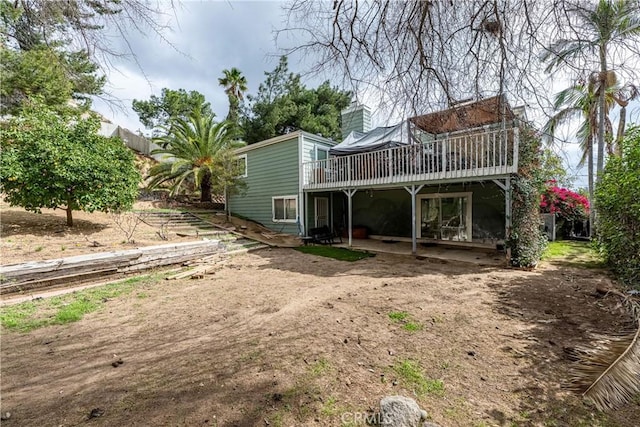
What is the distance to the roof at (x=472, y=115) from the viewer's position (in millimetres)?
2670

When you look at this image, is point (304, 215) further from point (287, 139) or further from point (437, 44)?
point (437, 44)

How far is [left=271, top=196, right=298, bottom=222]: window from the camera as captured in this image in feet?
41.3

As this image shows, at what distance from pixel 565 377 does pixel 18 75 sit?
16509 mm

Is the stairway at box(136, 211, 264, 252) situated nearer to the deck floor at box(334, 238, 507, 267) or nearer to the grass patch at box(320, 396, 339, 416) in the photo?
the deck floor at box(334, 238, 507, 267)

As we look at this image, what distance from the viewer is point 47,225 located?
8.46 metres

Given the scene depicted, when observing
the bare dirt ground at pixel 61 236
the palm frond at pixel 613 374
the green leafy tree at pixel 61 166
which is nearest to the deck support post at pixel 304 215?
the bare dirt ground at pixel 61 236

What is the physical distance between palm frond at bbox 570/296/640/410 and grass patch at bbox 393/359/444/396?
111cm

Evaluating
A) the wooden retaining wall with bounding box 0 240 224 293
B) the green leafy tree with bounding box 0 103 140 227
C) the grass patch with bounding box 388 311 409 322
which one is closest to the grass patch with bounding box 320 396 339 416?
the grass patch with bounding box 388 311 409 322

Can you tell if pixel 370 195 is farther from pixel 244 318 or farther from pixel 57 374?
pixel 57 374

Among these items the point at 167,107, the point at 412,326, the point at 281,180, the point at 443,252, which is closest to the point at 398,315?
the point at 412,326

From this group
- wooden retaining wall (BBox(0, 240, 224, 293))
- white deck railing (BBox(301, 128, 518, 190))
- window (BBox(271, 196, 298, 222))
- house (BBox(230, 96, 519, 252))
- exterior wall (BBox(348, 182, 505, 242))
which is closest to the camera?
wooden retaining wall (BBox(0, 240, 224, 293))

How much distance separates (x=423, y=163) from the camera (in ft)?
27.9

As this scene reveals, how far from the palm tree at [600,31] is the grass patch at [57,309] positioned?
653 centimetres

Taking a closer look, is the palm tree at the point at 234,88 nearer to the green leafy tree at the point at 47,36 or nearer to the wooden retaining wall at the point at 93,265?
the wooden retaining wall at the point at 93,265
